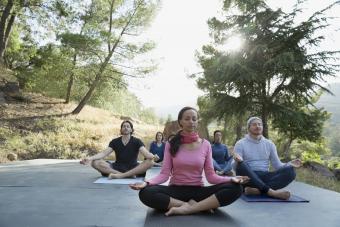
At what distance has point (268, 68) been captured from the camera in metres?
11.8

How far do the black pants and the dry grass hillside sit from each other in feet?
24.3

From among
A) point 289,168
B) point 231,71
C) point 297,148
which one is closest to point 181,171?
point 289,168

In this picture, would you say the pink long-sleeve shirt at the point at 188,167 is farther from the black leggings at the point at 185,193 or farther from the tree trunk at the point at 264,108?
the tree trunk at the point at 264,108

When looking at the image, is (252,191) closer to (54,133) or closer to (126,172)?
(126,172)

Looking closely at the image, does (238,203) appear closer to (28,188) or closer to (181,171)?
(181,171)

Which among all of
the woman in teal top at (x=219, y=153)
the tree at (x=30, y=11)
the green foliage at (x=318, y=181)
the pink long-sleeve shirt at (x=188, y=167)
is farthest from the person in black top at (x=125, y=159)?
the tree at (x=30, y=11)

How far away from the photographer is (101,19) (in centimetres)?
1766

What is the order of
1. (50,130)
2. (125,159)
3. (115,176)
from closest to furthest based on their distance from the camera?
1. (115,176)
2. (125,159)
3. (50,130)

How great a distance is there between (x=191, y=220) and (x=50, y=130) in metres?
11.7

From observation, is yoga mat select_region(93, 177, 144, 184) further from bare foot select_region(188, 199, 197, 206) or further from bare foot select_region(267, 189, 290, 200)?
bare foot select_region(188, 199, 197, 206)

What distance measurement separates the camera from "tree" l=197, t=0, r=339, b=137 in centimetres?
1177

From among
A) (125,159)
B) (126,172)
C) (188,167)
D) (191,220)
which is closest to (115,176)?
(126,172)

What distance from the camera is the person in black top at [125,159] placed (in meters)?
5.87

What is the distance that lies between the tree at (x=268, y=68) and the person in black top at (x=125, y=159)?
6522mm
